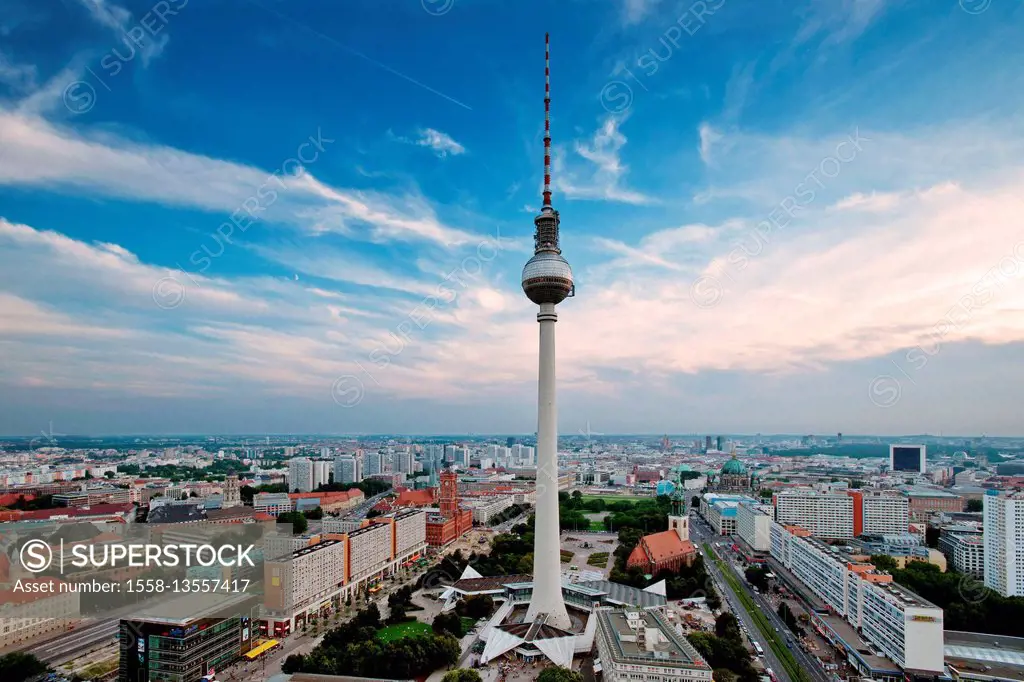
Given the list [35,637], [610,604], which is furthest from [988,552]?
[35,637]

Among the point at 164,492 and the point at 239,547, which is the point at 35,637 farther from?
the point at 164,492

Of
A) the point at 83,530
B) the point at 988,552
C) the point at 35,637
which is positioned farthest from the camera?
the point at 83,530

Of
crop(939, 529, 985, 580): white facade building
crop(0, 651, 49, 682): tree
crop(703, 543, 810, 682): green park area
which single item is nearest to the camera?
crop(0, 651, 49, 682): tree

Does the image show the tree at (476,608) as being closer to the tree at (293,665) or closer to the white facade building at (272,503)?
the tree at (293,665)

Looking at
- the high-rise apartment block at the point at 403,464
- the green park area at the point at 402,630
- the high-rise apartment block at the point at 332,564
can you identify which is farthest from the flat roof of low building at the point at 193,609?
the high-rise apartment block at the point at 403,464

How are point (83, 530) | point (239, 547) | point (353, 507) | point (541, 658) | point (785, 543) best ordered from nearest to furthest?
point (541, 658) → point (239, 547) → point (83, 530) → point (785, 543) → point (353, 507)

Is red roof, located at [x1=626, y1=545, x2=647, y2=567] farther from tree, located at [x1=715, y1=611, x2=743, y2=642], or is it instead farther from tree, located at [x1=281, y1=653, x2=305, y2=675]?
tree, located at [x1=281, y1=653, x2=305, y2=675]

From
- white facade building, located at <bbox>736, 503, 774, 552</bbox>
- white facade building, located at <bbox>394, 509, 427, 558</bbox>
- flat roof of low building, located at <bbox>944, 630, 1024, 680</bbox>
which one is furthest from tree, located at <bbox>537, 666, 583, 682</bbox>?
white facade building, located at <bbox>736, 503, 774, 552</bbox>
